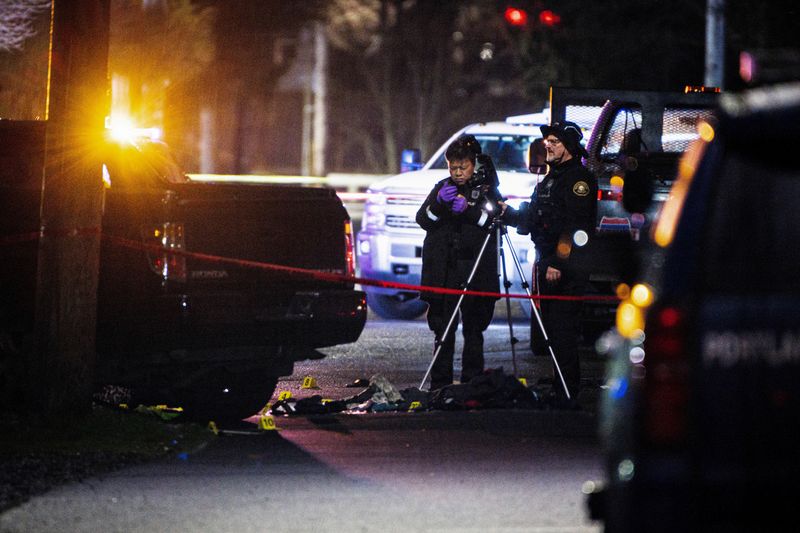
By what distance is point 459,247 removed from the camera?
33.2ft

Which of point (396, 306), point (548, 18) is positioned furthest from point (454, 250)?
point (548, 18)

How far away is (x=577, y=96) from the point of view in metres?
12.9

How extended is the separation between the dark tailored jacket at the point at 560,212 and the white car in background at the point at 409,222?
368 cm

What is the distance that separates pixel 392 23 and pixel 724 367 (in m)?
52.4

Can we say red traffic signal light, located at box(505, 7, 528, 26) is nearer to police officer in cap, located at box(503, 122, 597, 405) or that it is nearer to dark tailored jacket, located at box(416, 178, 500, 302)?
police officer in cap, located at box(503, 122, 597, 405)

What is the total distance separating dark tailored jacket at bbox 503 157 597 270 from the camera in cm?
988

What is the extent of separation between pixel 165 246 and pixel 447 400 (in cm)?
222

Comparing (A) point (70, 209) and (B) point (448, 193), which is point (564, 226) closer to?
(B) point (448, 193)

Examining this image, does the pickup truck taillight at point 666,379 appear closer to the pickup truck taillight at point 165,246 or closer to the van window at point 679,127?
the pickup truck taillight at point 165,246

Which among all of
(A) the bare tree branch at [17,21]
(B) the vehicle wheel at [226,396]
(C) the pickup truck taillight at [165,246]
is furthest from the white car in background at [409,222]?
(A) the bare tree branch at [17,21]

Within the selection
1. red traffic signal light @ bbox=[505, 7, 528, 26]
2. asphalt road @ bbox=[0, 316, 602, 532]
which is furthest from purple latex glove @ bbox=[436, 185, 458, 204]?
red traffic signal light @ bbox=[505, 7, 528, 26]

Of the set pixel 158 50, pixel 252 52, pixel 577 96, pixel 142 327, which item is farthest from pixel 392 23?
pixel 142 327

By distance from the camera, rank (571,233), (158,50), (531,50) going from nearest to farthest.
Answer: (571,233) → (158,50) → (531,50)

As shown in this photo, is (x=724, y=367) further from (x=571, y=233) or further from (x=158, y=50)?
(x=158, y=50)
